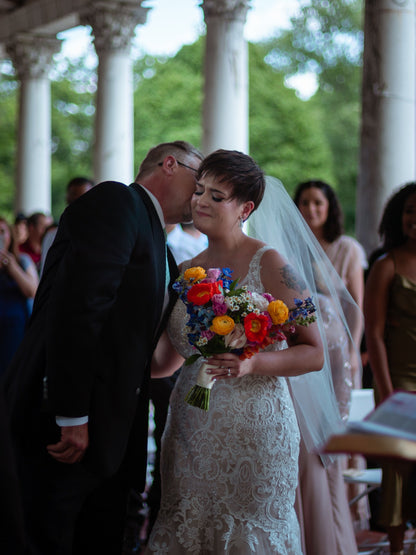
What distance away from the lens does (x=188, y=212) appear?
6.95 m

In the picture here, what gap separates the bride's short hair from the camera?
6613mm

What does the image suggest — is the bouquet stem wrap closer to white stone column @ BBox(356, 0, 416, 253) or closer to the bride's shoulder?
the bride's shoulder

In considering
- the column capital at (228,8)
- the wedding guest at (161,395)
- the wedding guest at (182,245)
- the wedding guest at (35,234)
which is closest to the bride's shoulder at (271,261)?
the wedding guest at (161,395)

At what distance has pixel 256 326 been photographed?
6.08 meters

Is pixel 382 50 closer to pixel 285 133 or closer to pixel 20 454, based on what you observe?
pixel 20 454

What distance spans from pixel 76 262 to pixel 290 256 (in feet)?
9.47

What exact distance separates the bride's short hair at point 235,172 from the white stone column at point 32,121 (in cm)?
2879

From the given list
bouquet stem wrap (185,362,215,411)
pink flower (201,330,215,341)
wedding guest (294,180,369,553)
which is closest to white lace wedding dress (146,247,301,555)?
bouquet stem wrap (185,362,215,411)

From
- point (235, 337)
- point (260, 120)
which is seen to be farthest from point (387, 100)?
point (260, 120)

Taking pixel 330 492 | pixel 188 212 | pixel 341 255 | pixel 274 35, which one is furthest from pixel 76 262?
pixel 274 35

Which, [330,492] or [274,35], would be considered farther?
[274,35]

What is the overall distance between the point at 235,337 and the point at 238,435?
37.0 inches

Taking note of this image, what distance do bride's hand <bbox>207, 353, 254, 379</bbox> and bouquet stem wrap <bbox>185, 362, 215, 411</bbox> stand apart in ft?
0.17

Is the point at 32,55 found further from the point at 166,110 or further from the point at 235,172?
the point at 166,110
